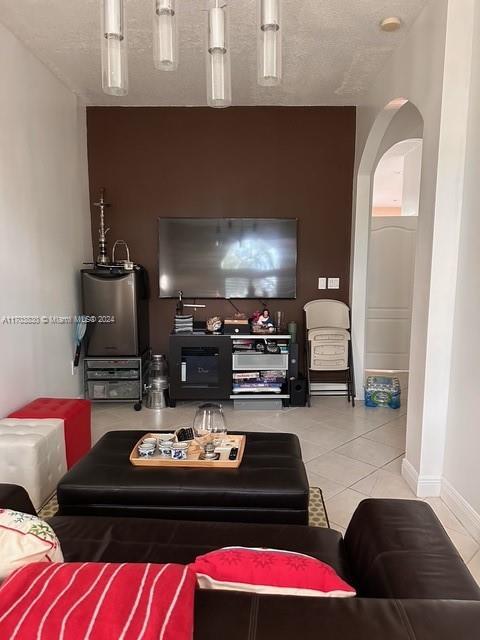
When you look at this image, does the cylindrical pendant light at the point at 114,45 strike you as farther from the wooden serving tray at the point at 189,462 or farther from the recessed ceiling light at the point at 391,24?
the recessed ceiling light at the point at 391,24

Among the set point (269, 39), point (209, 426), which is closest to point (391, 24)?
point (269, 39)

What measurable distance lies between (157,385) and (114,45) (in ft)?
10.9

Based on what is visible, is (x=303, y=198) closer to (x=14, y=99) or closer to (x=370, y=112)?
(x=370, y=112)

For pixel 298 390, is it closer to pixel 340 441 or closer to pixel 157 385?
pixel 340 441

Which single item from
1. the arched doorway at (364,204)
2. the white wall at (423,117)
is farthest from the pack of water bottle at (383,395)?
the white wall at (423,117)

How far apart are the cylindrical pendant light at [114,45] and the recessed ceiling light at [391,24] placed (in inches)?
83.0

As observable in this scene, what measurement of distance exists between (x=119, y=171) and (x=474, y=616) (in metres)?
4.72

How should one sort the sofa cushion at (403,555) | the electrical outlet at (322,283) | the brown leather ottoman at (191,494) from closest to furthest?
the sofa cushion at (403,555)
the brown leather ottoman at (191,494)
the electrical outlet at (322,283)

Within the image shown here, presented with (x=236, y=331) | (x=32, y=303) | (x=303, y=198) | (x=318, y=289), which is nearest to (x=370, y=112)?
(x=303, y=198)

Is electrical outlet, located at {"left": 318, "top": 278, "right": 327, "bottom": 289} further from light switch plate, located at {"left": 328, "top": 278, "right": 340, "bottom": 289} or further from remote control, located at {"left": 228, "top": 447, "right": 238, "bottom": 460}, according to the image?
remote control, located at {"left": 228, "top": 447, "right": 238, "bottom": 460}

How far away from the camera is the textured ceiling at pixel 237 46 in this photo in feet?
9.14

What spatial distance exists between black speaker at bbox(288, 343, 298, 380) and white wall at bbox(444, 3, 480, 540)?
6.44 ft

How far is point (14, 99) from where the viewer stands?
317 cm

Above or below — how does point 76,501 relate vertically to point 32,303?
below
